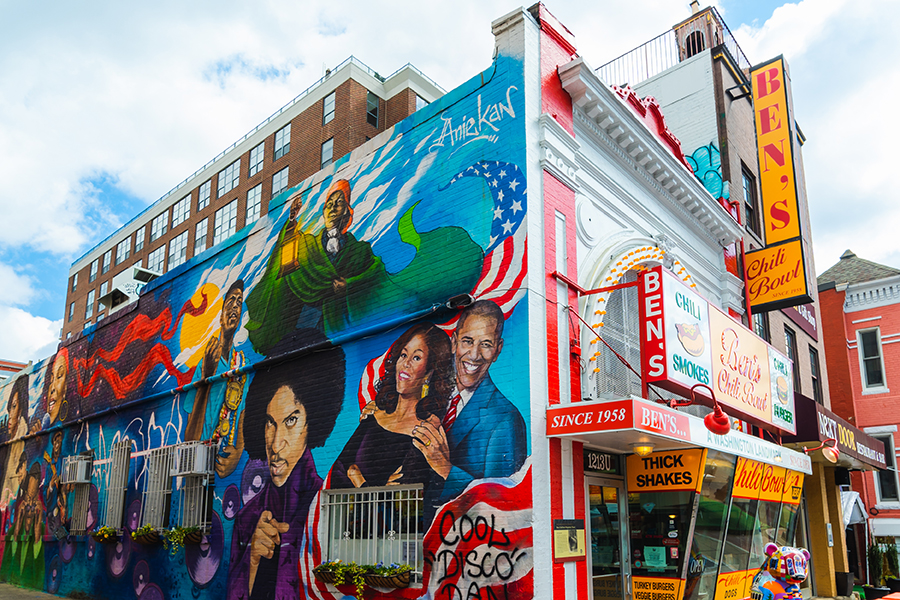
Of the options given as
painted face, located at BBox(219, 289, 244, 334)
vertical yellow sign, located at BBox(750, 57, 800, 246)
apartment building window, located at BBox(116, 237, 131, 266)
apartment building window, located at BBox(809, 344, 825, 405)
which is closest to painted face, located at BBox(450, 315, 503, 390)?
painted face, located at BBox(219, 289, 244, 334)

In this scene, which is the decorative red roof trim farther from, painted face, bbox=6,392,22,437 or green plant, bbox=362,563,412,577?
painted face, bbox=6,392,22,437

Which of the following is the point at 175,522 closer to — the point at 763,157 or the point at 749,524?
the point at 749,524

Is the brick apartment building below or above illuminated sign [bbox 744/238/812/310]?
above

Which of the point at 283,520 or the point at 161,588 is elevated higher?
the point at 283,520

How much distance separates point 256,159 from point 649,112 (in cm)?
2925

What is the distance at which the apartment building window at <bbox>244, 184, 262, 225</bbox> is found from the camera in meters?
37.2

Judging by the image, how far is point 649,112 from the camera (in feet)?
43.9

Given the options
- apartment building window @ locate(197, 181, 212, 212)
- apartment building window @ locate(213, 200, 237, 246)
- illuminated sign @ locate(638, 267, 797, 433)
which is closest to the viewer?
illuminated sign @ locate(638, 267, 797, 433)

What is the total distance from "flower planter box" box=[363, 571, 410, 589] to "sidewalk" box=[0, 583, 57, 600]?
11.1 m

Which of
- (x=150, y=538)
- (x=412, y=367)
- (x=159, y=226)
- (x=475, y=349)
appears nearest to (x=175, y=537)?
(x=150, y=538)

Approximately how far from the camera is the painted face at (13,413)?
22453 millimetres

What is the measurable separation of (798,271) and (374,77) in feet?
80.3

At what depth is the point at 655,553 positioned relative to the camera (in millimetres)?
10273

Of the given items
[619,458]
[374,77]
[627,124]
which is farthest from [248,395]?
[374,77]
